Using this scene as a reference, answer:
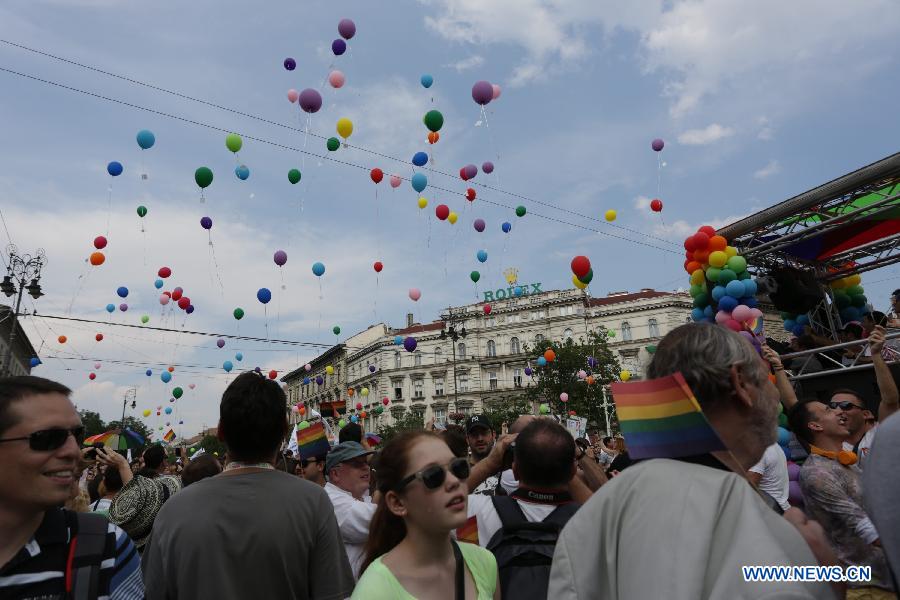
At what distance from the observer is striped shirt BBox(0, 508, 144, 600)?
61.9 inches

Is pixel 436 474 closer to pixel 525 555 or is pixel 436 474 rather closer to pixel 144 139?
pixel 525 555

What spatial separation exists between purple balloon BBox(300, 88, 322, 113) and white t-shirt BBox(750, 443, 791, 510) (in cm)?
863

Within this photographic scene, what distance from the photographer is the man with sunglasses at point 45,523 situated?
161 centimetres

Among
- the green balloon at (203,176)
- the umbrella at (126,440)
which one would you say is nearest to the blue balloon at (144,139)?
the green balloon at (203,176)

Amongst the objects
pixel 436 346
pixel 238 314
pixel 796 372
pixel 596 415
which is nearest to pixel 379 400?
pixel 436 346

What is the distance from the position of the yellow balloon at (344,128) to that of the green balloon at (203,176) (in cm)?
257

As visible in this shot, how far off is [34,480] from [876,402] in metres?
12.0

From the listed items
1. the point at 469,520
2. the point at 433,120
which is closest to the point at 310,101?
the point at 433,120

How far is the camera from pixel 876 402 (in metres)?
9.64

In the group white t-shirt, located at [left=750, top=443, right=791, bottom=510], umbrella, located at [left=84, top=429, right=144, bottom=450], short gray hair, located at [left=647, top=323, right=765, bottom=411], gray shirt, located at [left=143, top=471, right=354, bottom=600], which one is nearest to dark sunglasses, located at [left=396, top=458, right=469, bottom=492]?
gray shirt, located at [left=143, top=471, right=354, bottom=600]

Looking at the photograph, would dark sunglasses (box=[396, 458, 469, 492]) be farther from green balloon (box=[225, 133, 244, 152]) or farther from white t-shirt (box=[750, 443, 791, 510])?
green balloon (box=[225, 133, 244, 152])

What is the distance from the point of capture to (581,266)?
11727 mm

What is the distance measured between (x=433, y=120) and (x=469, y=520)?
28.6 ft

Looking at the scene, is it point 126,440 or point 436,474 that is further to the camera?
point 126,440
